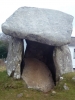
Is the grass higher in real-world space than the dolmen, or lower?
lower

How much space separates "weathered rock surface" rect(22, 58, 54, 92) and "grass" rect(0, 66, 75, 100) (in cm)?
38

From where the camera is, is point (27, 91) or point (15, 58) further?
point (15, 58)

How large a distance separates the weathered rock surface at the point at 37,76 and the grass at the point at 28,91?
376 millimetres

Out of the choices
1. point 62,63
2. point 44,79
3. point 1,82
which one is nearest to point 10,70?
point 1,82

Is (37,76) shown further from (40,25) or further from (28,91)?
(40,25)

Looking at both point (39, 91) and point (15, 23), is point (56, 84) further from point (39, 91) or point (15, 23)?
point (15, 23)

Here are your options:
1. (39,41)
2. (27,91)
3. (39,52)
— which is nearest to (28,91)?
(27,91)

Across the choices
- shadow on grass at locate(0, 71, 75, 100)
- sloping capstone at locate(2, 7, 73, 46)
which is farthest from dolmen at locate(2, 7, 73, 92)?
shadow on grass at locate(0, 71, 75, 100)

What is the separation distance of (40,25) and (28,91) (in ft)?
9.59

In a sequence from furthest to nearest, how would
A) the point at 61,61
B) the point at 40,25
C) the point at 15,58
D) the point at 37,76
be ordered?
the point at 61,61, the point at 37,76, the point at 15,58, the point at 40,25

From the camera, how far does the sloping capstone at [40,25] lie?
11.1m

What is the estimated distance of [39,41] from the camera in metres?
11.1

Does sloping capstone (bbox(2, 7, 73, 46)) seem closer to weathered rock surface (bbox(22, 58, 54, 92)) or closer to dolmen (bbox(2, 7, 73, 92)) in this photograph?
dolmen (bbox(2, 7, 73, 92))

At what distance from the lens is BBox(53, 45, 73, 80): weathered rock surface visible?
12188mm
